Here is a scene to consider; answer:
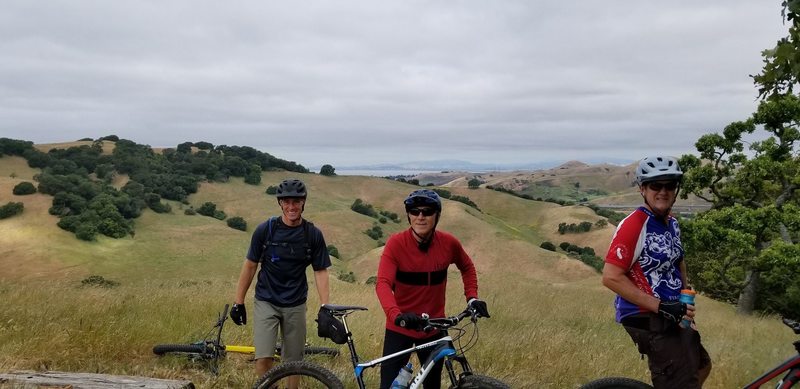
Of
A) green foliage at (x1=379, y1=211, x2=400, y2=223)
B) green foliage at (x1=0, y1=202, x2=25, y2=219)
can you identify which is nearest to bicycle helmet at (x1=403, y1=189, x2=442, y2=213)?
green foliage at (x1=0, y1=202, x2=25, y2=219)

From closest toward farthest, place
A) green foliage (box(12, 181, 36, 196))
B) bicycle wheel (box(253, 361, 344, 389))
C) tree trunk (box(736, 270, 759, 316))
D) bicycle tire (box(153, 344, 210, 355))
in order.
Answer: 1. bicycle wheel (box(253, 361, 344, 389))
2. bicycle tire (box(153, 344, 210, 355))
3. tree trunk (box(736, 270, 759, 316))
4. green foliage (box(12, 181, 36, 196))

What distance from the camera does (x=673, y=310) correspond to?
3.04 meters

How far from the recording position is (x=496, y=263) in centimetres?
6053

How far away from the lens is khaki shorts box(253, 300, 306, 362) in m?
4.94

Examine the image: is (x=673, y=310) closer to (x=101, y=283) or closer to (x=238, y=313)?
(x=238, y=313)

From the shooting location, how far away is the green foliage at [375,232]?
244 feet

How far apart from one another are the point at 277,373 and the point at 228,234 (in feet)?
196

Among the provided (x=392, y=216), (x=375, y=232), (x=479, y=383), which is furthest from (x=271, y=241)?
(x=392, y=216)

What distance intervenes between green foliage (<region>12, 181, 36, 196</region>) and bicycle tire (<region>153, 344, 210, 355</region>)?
222ft

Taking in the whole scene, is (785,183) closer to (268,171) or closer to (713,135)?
(713,135)

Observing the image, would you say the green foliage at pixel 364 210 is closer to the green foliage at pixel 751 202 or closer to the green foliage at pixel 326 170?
the green foliage at pixel 326 170

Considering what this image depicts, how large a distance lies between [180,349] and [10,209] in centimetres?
6133

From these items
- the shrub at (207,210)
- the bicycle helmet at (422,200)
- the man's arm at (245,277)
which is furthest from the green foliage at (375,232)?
the bicycle helmet at (422,200)

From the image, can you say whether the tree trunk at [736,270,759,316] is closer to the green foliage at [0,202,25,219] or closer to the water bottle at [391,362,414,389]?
the water bottle at [391,362,414,389]
